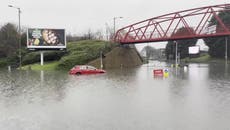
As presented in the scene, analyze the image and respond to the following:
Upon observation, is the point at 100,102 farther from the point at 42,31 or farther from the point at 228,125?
the point at 42,31

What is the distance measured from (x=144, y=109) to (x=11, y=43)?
6894 cm

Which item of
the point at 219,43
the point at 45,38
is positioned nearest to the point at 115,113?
the point at 45,38

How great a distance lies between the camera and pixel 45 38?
55.2 m

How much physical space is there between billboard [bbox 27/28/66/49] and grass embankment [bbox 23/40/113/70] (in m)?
3.07

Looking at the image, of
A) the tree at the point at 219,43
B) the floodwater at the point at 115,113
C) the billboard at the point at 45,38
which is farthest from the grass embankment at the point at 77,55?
the tree at the point at 219,43

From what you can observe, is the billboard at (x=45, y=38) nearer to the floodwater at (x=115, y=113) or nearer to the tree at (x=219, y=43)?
the floodwater at (x=115, y=113)

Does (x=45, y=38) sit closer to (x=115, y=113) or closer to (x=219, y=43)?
(x=115, y=113)

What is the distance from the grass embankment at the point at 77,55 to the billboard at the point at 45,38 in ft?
10.1

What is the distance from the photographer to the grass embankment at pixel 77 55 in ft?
162

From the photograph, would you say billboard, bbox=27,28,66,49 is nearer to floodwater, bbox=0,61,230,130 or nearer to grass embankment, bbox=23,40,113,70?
grass embankment, bbox=23,40,113,70

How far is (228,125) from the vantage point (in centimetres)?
830

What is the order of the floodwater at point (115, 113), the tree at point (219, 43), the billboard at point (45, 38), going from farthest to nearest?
1. the tree at point (219, 43)
2. the billboard at point (45, 38)
3. the floodwater at point (115, 113)

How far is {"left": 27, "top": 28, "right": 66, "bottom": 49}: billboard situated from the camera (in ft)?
179

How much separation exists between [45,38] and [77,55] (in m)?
8.19
